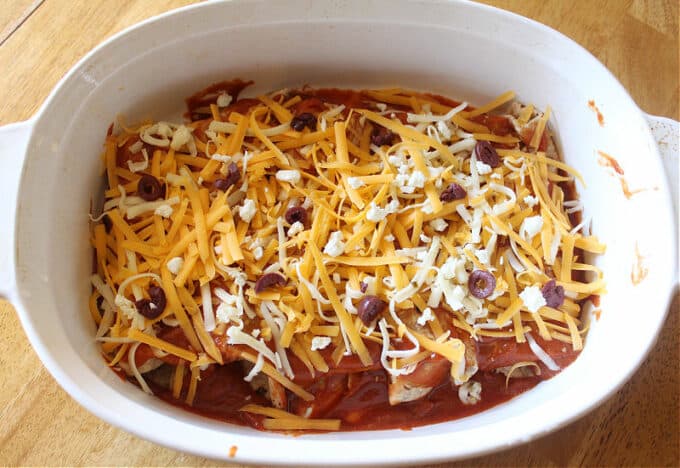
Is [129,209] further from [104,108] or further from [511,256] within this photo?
[511,256]

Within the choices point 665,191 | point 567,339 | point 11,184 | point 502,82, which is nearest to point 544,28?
point 502,82

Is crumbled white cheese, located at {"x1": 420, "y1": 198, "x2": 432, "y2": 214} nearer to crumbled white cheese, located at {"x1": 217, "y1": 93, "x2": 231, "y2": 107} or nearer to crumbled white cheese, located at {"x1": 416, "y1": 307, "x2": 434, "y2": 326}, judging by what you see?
crumbled white cheese, located at {"x1": 416, "y1": 307, "x2": 434, "y2": 326}

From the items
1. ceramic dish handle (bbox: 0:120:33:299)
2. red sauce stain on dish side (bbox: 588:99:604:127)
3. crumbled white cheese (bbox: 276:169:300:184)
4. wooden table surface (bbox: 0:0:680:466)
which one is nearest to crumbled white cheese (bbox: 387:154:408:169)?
crumbled white cheese (bbox: 276:169:300:184)

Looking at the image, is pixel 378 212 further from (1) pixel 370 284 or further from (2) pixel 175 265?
(2) pixel 175 265

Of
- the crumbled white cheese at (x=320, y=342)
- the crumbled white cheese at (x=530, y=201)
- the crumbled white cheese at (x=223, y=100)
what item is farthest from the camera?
the crumbled white cheese at (x=223, y=100)

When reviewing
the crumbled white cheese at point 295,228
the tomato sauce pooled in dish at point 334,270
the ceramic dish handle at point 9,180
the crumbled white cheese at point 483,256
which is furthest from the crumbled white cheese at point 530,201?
the ceramic dish handle at point 9,180

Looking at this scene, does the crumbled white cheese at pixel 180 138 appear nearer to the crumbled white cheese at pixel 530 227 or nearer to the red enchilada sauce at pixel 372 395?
the red enchilada sauce at pixel 372 395

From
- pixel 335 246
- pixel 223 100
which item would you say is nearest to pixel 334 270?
pixel 335 246
